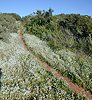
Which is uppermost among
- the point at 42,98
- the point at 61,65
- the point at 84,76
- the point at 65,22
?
the point at 65,22

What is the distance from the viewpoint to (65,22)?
1070 cm

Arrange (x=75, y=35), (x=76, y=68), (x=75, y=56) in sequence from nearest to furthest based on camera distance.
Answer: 1. (x=76, y=68)
2. (x=75, y=56)
3. (x=75, y=35)

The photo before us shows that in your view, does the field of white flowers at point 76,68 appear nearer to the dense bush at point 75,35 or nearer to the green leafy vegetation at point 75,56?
the green leafy vegetation at point 75,56

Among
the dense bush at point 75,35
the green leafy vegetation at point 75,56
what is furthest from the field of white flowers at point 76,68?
the dense bush at point 75,35

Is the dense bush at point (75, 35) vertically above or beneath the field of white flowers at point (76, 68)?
above

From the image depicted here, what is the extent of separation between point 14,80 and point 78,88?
9.72 ft

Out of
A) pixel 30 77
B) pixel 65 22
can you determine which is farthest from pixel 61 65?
pixel 65 22

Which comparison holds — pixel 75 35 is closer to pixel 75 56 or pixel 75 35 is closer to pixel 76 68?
pixel 75 56

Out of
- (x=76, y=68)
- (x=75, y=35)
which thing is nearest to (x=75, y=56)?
(x=76, y=68)

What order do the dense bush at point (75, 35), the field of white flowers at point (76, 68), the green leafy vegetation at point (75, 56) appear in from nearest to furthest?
1. the field of white flowers at point (76, 68)
2. the green leafy vegetation at point (75, 56)
3. the dense bush at point (75, 35)

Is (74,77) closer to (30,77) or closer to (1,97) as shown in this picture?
(30,77)

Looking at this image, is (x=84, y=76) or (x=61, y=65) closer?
(x=84, y=76)

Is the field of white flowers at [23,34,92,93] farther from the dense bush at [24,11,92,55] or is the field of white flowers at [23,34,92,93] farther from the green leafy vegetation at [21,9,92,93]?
the dense bush at [24,11,92,55]

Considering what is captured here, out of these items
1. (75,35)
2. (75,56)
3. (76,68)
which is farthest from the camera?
(75,35)
